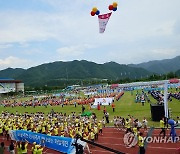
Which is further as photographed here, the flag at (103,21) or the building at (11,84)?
the building at (11,84)

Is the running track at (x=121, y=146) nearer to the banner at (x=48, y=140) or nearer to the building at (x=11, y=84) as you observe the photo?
the banner at (x=48, y=140)

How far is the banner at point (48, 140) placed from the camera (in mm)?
14230

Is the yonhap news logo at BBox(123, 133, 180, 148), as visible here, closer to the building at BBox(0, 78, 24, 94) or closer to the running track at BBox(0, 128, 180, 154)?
the running track at BBox(0, 128, 180, 154)

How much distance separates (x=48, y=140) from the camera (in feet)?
51.3

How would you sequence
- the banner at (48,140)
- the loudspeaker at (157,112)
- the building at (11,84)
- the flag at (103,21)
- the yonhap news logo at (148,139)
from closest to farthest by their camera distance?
1. the banner at (48,140)
2. the flag at (103,21)
3. the yonhap news logo at (148,139)
4. the loudspeaker at (157,112)
5. the building at (11,84)

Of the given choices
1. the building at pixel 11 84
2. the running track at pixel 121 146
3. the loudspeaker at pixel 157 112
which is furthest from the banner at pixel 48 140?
the building at pixel 11 84

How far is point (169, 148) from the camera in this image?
1447 centimetres

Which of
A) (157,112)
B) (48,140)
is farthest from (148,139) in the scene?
(48,140)

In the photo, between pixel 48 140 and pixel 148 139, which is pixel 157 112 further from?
pixel 48 140

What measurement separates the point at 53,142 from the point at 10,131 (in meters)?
5.09

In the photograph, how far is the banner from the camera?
1423 cm

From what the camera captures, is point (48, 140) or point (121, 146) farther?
point (121, 146)

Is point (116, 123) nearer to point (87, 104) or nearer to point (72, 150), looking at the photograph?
point (72, 150)

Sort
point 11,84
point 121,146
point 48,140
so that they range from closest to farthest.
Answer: point 48,140
point 121,146
point 11,84
